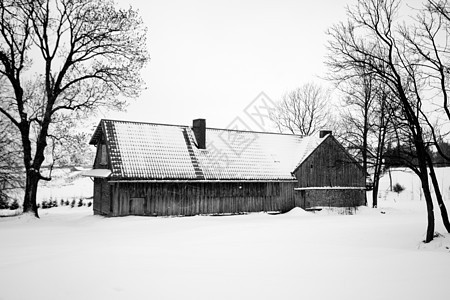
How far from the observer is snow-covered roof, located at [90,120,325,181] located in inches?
813

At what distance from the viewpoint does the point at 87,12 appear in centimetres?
1938

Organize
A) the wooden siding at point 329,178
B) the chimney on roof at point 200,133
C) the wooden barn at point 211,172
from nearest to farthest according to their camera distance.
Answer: the wooden barn at point 211,172, the chimney on roof at point 200,133, the wooden siding at point 329,178

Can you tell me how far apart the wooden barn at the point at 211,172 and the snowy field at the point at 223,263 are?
4775mm

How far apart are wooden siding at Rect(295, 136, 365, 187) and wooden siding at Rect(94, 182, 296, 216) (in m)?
1.69

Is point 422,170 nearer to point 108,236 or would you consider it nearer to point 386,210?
point 108,236

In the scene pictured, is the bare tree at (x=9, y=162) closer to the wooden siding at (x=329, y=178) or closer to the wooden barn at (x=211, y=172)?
the wooden barn at (x=211, y=172)

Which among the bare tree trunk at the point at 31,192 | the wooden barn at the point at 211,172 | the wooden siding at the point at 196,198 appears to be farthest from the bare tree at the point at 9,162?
the wooden siding at the point at 196,198

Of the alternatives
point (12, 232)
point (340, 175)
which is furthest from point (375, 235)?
point (12, 232)

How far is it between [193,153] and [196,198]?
3258 mm

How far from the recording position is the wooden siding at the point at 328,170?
84.7ft

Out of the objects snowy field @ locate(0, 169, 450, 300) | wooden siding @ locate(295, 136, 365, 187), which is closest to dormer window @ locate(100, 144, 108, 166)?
snowy field @ locate(0, 169, 450, 300)

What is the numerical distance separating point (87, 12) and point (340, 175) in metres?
21.6

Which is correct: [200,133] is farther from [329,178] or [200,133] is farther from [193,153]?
[329,178]

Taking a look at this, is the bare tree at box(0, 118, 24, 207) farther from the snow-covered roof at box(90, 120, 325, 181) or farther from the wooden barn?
the snow-covered roof at box(90, 120, 325, 181)
